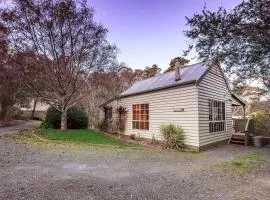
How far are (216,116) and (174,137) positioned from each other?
3056 mm

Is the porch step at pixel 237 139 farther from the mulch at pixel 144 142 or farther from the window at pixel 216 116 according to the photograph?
the mulch at pixel 144 142

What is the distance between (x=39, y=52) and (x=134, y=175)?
11809 millimetres

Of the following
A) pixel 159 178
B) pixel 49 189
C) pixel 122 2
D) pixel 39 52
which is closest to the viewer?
pixel 49 189

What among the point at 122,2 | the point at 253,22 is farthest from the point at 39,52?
the point at 253,22

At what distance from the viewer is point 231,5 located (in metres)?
5.75

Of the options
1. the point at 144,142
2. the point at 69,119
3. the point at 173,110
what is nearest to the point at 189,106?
the point at 173,110

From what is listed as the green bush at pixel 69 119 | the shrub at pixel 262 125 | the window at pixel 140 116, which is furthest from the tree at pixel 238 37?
the green bush at pixel 69 119

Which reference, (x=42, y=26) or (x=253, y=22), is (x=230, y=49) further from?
(x=42, y=26)

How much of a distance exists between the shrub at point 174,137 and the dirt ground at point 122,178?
97.5 inches

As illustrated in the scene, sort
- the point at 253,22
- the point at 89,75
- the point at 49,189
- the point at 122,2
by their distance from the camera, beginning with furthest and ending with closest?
the point at 89,75 < the point at 122,2 < the point at 253,22 < the point at 49,189

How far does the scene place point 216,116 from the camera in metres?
12.1

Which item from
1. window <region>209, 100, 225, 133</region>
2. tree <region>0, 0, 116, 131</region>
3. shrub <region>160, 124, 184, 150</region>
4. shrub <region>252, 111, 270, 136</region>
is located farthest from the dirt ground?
tree <region>0, 0, 116, 131</region>

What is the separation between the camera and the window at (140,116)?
536 inches

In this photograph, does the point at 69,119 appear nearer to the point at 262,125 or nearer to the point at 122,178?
Answer: the point at 122,178
